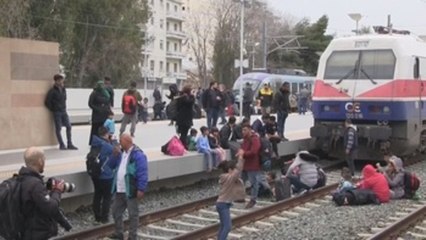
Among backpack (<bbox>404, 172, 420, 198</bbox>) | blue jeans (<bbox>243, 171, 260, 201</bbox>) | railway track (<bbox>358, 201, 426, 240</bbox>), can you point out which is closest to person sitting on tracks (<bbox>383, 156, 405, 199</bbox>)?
backpack (<bbox>404, 172, 420, 198</bbox>)

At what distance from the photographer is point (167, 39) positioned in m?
105

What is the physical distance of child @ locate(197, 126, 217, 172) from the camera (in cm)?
1628

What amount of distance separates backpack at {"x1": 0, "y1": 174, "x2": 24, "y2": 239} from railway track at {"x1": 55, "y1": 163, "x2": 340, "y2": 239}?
383cm

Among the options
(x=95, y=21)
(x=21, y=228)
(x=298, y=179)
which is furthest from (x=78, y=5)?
(x=21, y=228)

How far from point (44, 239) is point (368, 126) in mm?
13600

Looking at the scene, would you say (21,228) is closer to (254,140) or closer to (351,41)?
(254,140)

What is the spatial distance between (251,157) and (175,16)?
93694 mm

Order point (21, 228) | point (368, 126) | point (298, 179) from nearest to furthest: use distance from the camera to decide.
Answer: point (21, 228) < point (298, 179) < point (368, 126)

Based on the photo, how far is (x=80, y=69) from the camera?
164 feet

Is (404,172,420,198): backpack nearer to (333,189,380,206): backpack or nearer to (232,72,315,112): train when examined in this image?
(333,189,380,206): backpack

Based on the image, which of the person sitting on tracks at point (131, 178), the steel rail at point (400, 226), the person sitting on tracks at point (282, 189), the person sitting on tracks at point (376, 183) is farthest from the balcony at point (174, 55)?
the person sitting on tracks at point (131, 178)

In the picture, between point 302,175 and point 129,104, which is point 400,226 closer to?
point 302,175

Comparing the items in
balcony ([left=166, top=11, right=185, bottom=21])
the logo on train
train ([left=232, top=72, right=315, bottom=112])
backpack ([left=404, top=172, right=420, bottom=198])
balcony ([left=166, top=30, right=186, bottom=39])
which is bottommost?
backpack ([left=404, top=172, right=420, bottom=198])

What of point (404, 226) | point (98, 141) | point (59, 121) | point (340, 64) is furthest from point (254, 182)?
point (340, 64)
